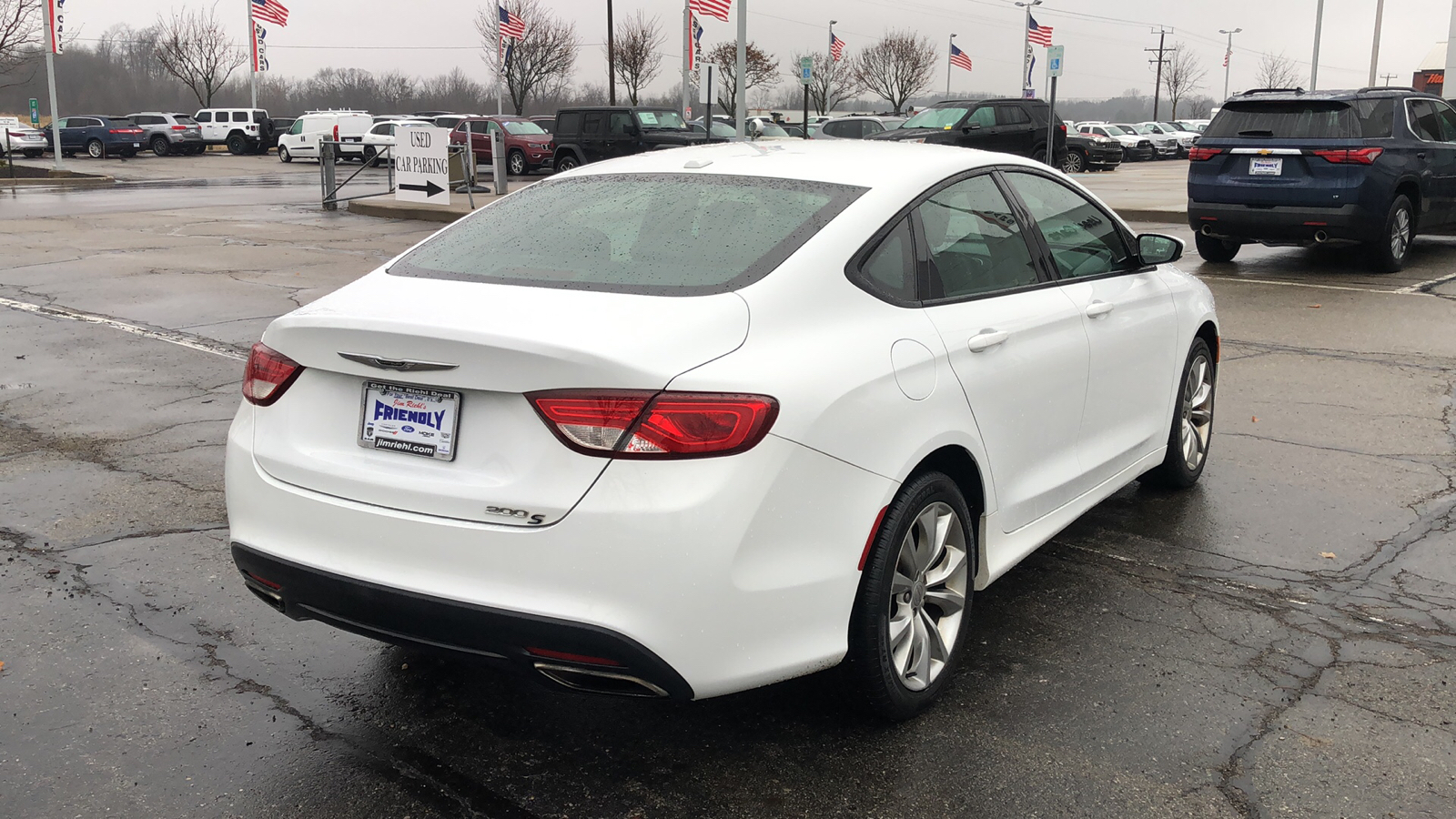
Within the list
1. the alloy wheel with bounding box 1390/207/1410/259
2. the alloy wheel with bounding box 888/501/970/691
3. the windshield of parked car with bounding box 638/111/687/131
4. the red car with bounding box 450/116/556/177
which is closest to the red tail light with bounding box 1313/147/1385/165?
the alloy wheel with bounding box 1390/207/1410/259

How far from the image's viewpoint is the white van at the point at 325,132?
4262 centimetres

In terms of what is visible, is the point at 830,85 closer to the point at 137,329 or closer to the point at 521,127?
the point at 521,127

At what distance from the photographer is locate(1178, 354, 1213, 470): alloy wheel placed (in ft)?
17.8

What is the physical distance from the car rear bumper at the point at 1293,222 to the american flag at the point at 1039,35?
38958mm

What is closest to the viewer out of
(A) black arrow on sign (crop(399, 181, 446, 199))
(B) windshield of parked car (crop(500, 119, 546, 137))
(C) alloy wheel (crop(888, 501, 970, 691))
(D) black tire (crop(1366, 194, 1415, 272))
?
(C) alloy wheel (crop(888, 501, 970, 691))

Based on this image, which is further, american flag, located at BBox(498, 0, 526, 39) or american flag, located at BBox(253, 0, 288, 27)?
american flag, located at BBox(253, 0, 288, 27)

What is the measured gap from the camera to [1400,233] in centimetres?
1288

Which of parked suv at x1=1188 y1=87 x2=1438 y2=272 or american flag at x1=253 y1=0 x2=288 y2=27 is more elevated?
american flag at x1=253 y1=0 x2=288 y2=27

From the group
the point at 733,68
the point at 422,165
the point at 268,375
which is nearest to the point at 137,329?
the point at 268,375

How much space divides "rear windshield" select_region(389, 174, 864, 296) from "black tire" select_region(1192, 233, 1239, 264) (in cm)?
1172

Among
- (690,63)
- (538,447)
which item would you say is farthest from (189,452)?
(690,63)

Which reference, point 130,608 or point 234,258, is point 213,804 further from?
point 234,258

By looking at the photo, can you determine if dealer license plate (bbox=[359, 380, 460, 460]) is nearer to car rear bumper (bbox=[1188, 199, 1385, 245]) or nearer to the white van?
car rear bumper (bbox=[1188, 199, 1385, 245])

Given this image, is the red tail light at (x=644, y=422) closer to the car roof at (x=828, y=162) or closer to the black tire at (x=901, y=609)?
the black tire at (x=901, y=609)
